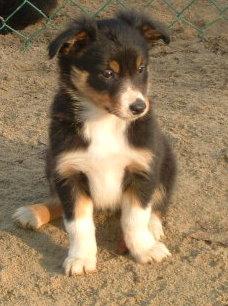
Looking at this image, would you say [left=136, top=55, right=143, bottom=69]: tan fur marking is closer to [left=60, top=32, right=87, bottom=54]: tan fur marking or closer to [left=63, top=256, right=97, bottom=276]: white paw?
[left=60, top=32, right=87, bottom=54]: tan fur marking

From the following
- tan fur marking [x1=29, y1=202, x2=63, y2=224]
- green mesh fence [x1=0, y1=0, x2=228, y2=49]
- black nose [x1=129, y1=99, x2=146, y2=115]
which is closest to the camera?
black nose [x1=129, y1=99, x2=146, y2=115]

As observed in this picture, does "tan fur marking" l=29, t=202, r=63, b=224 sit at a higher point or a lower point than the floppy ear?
lower

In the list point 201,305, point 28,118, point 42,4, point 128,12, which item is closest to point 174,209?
point 201,305

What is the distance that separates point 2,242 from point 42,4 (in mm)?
3828

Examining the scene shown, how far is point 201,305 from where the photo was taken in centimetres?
341

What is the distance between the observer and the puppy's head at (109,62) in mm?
3449

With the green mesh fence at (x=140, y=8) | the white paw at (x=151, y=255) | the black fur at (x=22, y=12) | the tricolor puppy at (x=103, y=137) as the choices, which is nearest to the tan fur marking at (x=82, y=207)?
the tricolor puppy at (x=103, y=137)

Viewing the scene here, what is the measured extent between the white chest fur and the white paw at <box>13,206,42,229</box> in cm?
56

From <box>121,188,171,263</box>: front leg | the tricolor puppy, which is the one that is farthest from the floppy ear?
<box>121,188,171,263</box>: front leg

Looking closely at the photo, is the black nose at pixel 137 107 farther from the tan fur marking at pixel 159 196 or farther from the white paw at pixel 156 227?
the white paw at pixel 156 227

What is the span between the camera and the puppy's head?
345cm

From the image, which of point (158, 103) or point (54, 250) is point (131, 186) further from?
point (158, 103)

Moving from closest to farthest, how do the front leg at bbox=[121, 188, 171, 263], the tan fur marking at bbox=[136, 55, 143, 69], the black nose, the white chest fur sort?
the black nose, the tan fur marking at bbox=[136, 55, 143, 69], the white chest fur, the front leg at bbox=[121, 188, 171, 263]

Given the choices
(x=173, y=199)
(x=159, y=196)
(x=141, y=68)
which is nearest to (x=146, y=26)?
(x=141, y=68)
